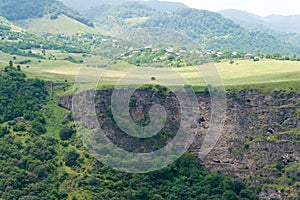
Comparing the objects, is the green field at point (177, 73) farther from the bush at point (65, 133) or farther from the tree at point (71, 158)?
the tree at point (71, 158)

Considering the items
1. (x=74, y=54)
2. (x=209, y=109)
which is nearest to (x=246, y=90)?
(x=209, y=109)

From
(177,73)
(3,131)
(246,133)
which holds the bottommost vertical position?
(246,133)

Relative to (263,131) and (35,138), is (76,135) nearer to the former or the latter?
(35,138)

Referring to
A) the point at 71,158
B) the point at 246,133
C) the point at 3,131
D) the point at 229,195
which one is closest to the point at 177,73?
the point at 246,133

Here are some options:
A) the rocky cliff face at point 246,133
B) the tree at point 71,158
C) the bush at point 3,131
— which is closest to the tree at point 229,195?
the rocky cliff face at point 246,133

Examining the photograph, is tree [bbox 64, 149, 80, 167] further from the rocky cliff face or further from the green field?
the green field

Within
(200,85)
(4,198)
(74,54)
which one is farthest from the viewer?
(74,54)

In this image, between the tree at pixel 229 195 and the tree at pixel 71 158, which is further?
the tree at pixel 71 158

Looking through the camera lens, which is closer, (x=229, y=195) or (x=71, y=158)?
(x=229, y=195)

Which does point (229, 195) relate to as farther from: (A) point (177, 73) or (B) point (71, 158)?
(A) point (177, 73)
